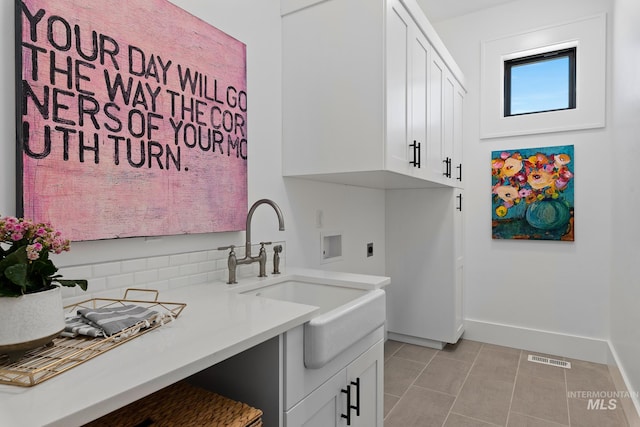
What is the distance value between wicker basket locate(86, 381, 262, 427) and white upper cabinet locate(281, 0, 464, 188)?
46.7 inches

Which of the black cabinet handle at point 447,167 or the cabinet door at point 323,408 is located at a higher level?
the black cabinet handle at point 447,167

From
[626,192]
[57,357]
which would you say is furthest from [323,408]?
[626,192]

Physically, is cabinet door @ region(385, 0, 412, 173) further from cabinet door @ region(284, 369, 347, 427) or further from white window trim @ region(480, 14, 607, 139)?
white window trim @ region(480, 14, 607, 139)

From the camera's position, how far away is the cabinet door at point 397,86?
1753 millimetres

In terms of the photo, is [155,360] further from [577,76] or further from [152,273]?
[577,76]

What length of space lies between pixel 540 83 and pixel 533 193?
95 centimetres

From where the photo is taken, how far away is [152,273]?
1.33m

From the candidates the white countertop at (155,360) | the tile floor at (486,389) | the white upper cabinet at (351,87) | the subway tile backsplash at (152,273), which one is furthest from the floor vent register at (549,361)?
the white countertop at (155,360)

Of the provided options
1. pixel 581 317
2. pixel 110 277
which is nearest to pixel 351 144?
pixel 110 277

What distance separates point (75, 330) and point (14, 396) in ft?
0.84

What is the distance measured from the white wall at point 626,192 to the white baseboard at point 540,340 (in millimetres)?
239

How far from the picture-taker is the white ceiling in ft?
10.3

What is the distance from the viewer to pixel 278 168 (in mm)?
1950

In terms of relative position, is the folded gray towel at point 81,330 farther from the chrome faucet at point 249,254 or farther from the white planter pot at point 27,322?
the chrome faucet at point 249,254
